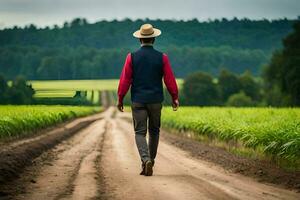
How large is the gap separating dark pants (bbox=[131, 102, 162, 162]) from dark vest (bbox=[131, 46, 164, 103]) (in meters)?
0.13

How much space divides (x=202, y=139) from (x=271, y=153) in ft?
31.8

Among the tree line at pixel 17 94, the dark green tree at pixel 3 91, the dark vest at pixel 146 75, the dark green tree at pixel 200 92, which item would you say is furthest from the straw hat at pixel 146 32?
the dark green tree at pixel 200 92

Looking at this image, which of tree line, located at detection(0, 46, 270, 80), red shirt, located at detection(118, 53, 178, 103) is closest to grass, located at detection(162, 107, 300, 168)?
red shirt, located at detection(118, 53, 178, 103)

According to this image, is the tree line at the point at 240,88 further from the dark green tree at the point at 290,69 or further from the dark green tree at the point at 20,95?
the dark green tree at the point at 20,95

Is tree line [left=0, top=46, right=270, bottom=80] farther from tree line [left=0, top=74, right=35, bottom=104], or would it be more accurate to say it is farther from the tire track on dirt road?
the tire track on dirt road

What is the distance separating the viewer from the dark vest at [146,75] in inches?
444

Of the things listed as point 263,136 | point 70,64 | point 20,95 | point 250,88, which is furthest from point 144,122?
point 70,64

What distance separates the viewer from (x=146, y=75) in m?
11.3

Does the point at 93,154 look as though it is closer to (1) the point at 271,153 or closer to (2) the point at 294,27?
(1) the point at 271,153

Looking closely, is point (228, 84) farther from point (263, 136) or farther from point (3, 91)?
point (263, 136)

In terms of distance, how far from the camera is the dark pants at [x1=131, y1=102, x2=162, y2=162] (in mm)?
11258

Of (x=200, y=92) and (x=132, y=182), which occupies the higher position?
(x=200, y=92)

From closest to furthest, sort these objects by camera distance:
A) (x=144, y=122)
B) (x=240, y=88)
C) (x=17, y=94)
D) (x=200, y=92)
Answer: (x=144, y=122), (x=17, y=94), (x=200, y=92), (x=240, y=88)

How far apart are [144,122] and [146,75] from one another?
91 cm
